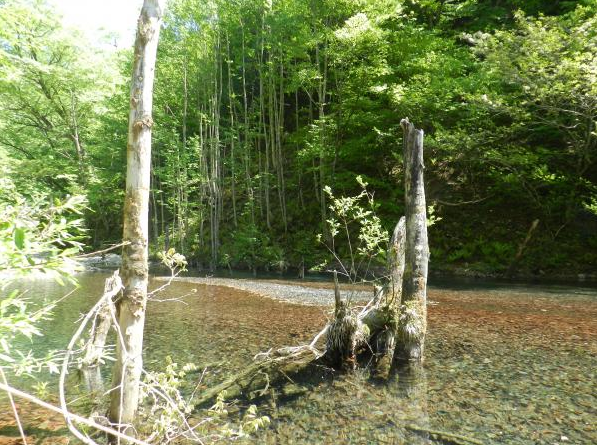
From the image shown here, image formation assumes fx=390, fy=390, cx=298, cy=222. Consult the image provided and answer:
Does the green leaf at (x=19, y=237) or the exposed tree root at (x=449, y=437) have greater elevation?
the green leaf at (x=19, y=237)

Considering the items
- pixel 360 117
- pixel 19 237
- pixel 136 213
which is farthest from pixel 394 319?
pixel 360 117

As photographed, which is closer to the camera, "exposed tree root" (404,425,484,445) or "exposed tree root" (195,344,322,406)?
"exposed tree root" (404,425,484,445)

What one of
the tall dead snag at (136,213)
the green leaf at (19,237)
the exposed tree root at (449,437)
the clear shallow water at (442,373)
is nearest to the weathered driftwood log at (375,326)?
the clear shallow water at (442,373)

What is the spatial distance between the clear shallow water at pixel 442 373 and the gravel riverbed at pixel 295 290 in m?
1.07

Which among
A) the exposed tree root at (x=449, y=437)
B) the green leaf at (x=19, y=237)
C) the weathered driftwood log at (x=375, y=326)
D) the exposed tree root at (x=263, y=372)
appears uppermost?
the green leaf at (x=19, y=237)

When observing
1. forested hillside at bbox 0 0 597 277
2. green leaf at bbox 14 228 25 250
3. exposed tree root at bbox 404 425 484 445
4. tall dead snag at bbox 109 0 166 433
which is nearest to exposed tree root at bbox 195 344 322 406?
tall dead snag at bbox 109 0 166 433

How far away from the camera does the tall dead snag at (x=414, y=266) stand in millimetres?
5656

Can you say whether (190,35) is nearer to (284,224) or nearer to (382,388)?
(284,224)

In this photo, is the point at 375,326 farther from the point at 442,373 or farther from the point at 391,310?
the point at 442,373

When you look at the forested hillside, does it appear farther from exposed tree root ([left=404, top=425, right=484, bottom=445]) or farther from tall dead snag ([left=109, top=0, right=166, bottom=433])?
exposed tree root ([left=404, top=425, right=484, bottom=445])

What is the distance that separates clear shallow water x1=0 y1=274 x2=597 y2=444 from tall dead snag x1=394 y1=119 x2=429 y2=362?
1.40ft

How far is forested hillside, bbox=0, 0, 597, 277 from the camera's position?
1374 centimetres

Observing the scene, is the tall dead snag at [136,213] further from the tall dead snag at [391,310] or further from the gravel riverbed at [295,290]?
the gravel riverbed at [295,290]

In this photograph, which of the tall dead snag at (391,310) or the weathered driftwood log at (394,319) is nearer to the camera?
the weathered driftwood log at (394,319)
